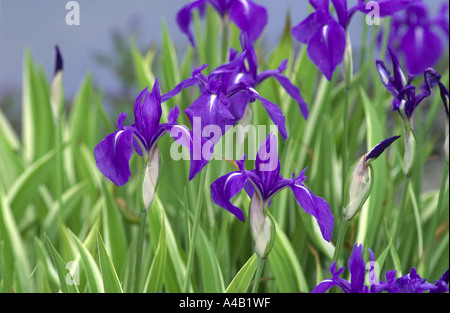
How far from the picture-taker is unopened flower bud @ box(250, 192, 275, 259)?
2.05ft

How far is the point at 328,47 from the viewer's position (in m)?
0.77

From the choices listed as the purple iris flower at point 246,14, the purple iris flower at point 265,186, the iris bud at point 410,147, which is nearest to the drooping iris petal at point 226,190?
the purple iris flower at point 265,186

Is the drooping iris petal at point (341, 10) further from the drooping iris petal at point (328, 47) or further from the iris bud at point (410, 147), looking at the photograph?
the iris bud at point (410, 147)

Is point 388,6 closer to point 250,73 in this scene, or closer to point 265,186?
point 250,73

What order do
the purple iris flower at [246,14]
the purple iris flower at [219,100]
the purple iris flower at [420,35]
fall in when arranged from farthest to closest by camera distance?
1. the purple iris flower at [420,35]
2. the purple iris flower at [246,14]
3. the purple iris flower at [219,100]

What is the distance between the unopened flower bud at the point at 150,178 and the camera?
2.05 ft

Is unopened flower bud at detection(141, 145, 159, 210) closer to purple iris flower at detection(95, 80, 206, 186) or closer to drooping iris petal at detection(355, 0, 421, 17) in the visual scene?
purple iris flower at detection(95, 80, 206, 186)

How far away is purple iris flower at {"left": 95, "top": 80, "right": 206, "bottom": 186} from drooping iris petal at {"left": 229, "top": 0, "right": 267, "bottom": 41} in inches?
12.7

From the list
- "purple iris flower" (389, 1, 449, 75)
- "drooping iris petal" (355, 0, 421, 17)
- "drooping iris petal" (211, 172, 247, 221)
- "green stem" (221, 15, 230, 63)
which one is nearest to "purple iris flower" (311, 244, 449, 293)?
"drooping iris petal" (211, 172, 247, 221)

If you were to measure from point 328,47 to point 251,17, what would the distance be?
19cm

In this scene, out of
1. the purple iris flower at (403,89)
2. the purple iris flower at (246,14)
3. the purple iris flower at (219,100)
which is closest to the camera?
the purple iris flower at (219,100)

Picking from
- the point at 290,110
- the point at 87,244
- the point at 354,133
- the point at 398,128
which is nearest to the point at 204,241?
the point at 87,244

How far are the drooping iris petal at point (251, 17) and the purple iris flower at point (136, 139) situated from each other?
32 cm
